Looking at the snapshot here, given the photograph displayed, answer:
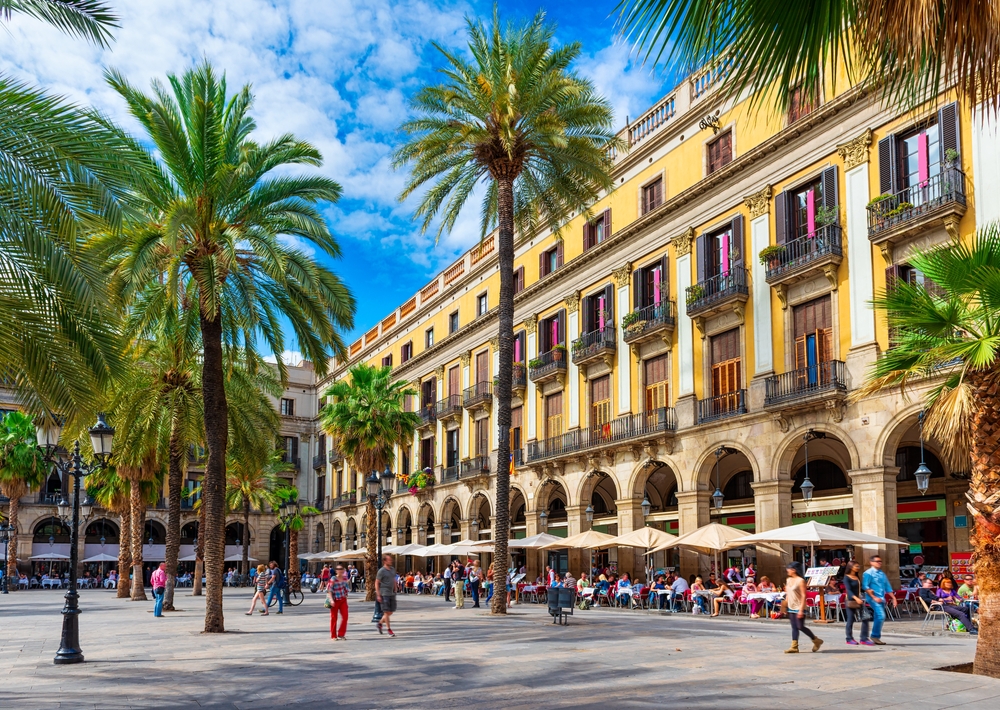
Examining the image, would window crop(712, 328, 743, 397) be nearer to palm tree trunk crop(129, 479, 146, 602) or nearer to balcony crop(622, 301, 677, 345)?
balcony crop(622, 301, 677, 345)

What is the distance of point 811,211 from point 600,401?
A: 1199 cm

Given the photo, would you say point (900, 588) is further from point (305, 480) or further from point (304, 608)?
point (305, 480)

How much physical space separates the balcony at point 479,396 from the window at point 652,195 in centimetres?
1369

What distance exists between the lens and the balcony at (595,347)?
115ft

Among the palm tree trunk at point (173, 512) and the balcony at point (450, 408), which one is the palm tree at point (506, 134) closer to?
the palm tree trunk at point (173, 512)

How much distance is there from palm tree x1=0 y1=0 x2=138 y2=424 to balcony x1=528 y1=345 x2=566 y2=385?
27813mm

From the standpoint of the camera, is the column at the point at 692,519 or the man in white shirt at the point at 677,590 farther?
the column at the point at 692,519

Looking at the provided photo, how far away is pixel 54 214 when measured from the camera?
33.9 ft

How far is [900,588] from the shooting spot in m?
23.4

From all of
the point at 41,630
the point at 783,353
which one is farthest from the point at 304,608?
the point at 783,353

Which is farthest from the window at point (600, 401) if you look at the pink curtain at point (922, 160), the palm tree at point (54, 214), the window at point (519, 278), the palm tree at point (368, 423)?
the palm tree at point (54, 214)

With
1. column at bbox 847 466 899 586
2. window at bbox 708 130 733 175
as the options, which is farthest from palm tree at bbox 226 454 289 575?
column at bbox 847 466 899 586

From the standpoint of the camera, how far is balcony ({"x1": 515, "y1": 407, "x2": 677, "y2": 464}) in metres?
31.8

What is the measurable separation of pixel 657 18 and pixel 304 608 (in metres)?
29.0
